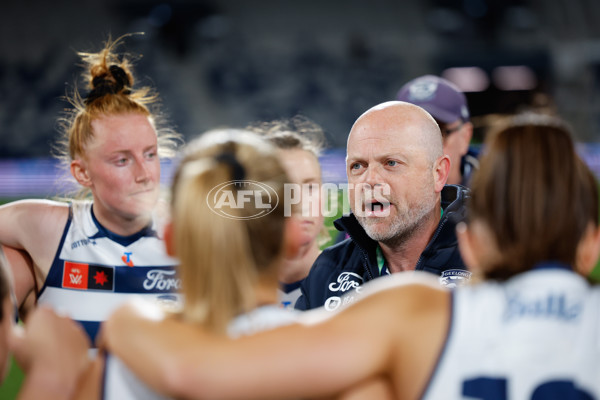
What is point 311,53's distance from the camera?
2298 centimetres

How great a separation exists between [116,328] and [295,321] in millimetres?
386

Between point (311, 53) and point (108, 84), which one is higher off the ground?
point (311, 53)

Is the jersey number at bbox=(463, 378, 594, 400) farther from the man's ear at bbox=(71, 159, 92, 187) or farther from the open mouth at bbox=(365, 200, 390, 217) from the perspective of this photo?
the man's ear at bbox=(71, 159, 92, 187)

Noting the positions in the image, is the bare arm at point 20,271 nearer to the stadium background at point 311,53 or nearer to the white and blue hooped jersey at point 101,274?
the white and blue hooped jersey at point 101,274

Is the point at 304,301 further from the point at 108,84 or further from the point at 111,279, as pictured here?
the point at 108,84

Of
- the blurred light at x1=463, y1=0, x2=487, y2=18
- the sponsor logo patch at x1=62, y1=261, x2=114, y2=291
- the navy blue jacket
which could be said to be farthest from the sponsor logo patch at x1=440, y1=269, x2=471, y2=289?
the blurred light at x1=463, y1=0, x2=487, y2=18

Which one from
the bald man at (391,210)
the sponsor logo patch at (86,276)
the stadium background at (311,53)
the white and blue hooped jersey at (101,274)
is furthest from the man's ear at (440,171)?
the stadium background at (311,53)

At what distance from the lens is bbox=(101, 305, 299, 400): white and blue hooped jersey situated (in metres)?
1.45

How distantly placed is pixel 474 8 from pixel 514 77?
271 cm

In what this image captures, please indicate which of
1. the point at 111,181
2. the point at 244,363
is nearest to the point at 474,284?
the point at 244,363

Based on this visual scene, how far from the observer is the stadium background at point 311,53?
21.7 metres

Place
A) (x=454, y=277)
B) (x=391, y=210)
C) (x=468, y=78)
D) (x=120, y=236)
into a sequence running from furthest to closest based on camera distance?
1. (x=468, y=78)
2. (x=120, y=236)
3. (x=391, y=210)
4. (x=454, y=277)

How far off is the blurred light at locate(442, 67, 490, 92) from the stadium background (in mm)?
35

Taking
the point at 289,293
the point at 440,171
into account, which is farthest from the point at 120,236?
the point at 440,171
